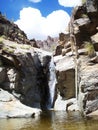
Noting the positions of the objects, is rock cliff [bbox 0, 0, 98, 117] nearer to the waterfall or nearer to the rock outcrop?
the rock outcrop

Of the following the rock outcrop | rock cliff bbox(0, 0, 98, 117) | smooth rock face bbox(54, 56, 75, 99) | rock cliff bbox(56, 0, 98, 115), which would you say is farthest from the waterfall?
rock cliff bbox(56, 0, 98, 115)

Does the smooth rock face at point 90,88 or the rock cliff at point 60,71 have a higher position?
the rock cliff at point 60,71

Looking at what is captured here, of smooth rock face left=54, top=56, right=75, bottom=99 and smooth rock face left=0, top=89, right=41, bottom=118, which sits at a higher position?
smooth rock face left=54, top=56, right=75, bottom=99

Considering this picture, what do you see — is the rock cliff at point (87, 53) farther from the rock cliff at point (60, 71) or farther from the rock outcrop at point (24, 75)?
the rock outcrop at point (24, 75)

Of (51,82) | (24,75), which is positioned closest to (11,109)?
(24,75)

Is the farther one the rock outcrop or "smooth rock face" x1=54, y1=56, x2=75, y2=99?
"smooth rock face" x1=54, y1=56, x2=75, y2=99

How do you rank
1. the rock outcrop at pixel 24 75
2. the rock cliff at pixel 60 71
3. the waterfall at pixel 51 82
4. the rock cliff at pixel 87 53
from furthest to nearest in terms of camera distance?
1. the waterfall at pixel 51 82
2. the rock outcrop at pixel 24 75
3. the rock cliff at pixel 60 71
4. the rock cliff at pixel 87 53

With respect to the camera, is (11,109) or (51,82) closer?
(11,109)

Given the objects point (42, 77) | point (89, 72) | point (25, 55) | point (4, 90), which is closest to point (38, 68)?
point (42, 77)

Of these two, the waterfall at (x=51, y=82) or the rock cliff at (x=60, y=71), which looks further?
the waterfall at (x=51, y=82)

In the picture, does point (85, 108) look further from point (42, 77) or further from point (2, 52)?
point (42, 77)

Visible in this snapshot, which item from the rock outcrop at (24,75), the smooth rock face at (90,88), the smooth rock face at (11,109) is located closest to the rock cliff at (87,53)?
the smooth rock face at (90,88)

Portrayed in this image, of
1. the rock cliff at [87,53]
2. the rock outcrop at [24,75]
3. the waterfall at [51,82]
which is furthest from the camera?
the waterfall at [51,82]

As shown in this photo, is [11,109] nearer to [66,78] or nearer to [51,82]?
[66,78]
